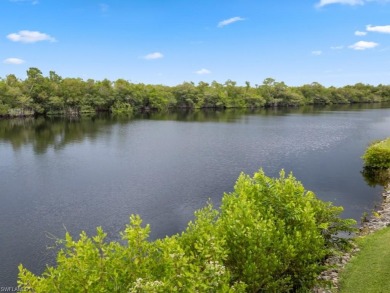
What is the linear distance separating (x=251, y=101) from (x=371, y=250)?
163554 millimetres

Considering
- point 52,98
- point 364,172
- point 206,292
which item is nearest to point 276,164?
point 364,172

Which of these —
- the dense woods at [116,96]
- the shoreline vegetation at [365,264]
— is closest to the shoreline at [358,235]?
the shoreline vegetation at [365,264]

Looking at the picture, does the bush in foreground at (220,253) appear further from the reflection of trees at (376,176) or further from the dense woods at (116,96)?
the dense woods at (116,96)

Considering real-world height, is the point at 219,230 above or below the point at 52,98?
below

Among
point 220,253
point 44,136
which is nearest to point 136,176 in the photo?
point 220,253

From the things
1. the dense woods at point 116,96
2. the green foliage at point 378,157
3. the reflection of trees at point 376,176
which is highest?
the dense woods at point 116,96

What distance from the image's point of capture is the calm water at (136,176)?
2738 centimetres

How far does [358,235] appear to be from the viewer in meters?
24.1

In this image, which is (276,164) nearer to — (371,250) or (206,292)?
(371,250)

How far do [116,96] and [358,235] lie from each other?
13305cm

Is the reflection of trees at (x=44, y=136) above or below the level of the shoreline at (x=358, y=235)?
above

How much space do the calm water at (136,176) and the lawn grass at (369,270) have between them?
30.6 ft

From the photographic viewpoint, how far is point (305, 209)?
1496 centimetres

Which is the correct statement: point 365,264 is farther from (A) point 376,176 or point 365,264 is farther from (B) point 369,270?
(A) point 376,176
